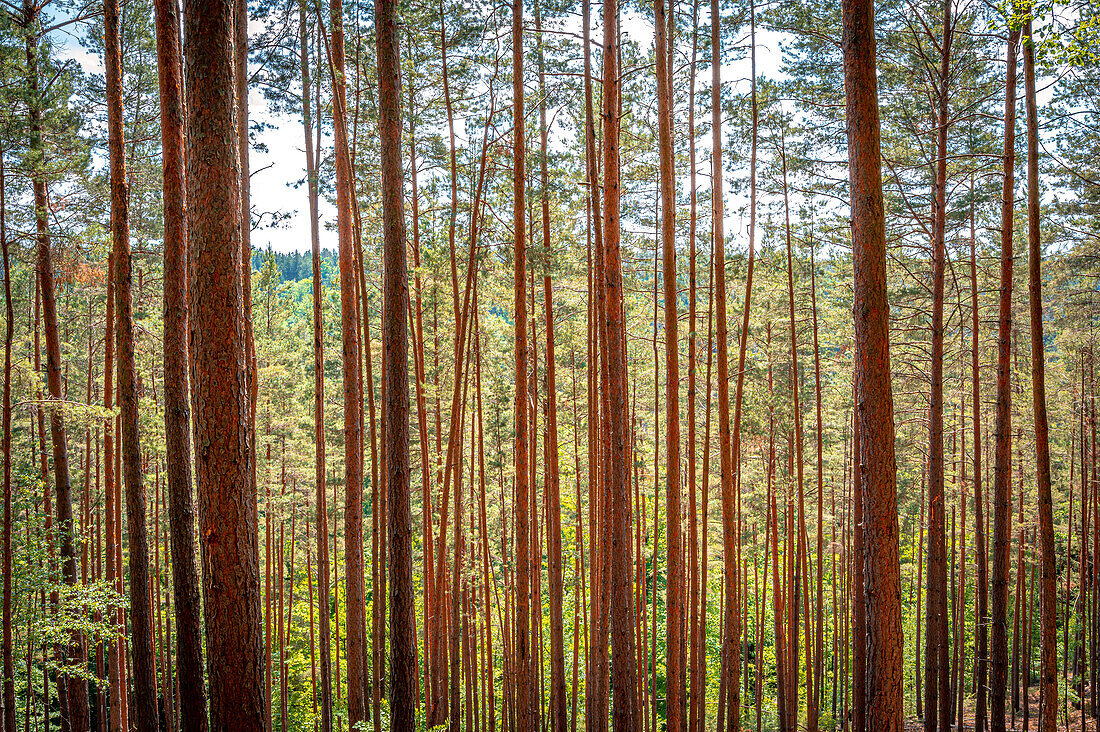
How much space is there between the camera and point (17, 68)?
7.95 meters

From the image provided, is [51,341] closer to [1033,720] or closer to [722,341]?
[722,341]

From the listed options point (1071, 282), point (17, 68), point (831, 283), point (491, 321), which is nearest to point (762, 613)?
point (831, 283)

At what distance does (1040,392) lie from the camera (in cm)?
759

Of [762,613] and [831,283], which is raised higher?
[831,283]

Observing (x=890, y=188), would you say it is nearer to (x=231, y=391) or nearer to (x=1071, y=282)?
(x=231, y=391)

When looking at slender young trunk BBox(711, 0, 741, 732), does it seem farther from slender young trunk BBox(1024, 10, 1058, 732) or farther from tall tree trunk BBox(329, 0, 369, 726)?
tall tree trunk BBox(329, 0, 369, 726)

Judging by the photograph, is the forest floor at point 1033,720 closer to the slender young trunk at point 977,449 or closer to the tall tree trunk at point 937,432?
the slender young trunk at point 977,449

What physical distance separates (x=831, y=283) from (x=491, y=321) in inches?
406

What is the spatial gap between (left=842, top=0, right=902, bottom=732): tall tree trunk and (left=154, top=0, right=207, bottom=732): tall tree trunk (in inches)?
236

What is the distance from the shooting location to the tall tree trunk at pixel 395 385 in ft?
20.1

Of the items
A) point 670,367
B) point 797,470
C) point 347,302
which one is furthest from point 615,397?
point 797,470

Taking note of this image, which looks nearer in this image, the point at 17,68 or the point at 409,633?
the point at 409,633

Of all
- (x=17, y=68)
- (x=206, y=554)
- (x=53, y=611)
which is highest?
(x=17, y=68)

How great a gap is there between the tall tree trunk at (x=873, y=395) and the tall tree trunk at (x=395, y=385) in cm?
423
